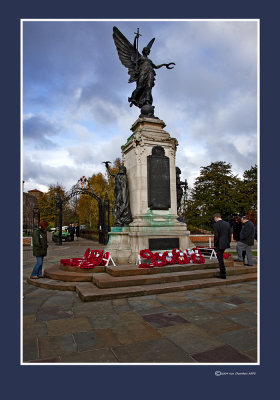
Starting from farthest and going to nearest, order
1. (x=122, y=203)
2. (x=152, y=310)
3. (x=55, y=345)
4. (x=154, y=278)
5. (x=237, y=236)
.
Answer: (x=237, y=236)
(x=122, y=203)
(x=154, y=278)
(x=152, y=310)
(x=55, y=345)

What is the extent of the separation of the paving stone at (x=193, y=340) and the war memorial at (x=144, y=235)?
2.09 metres

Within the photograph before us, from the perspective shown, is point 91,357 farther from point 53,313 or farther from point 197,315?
point 197,315

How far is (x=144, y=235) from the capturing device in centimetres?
802

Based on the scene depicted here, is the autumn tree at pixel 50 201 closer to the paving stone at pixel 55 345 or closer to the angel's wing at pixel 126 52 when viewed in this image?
the angel's wing at pixel 126 52

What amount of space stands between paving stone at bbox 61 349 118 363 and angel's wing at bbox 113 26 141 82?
9.85 m

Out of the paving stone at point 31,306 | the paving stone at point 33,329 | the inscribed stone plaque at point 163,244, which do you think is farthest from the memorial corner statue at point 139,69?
the paving stone at point 33,329

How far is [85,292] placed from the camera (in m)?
5.34

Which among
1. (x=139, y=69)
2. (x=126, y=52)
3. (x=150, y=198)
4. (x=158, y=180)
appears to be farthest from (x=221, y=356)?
(x=126, y=52)

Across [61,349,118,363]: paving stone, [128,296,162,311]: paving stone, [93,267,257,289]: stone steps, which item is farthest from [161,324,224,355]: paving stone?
[93,267,257,289]: stone steps

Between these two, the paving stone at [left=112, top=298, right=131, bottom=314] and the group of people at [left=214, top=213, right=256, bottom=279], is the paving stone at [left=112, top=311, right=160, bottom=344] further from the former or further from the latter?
the group of people at [left=214, top=213, right=256, bottom=279]

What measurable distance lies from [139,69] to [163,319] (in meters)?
9.35

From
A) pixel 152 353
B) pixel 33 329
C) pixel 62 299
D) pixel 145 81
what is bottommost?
pixel 62 299

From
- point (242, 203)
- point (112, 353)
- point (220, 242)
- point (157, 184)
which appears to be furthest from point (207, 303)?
point (242, 203)

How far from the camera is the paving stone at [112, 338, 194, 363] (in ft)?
9.04
